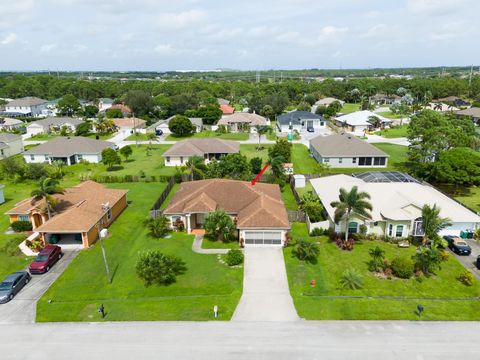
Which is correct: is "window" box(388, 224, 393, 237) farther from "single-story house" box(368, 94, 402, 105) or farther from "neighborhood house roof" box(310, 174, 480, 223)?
"single-story house" box(368, 94, 402, 105)

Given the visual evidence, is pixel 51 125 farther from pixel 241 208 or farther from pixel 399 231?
pixel 399 231

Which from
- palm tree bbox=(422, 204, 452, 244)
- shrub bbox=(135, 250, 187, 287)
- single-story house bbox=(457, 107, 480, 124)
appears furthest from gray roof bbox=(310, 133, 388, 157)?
single-story house bbox=(457, 107, 480, 124)

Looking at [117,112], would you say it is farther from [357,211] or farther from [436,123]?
[357,211]

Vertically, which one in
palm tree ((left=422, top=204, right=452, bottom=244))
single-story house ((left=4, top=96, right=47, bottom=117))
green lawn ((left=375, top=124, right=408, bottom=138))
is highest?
single-story house ((left=4, top=96, right=47, bottom=117))

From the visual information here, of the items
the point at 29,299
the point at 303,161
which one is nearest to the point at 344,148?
the point at 303,161

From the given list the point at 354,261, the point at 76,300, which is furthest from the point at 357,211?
the point at 76,300

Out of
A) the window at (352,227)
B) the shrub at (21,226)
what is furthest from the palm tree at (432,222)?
the shrub at (21,226)

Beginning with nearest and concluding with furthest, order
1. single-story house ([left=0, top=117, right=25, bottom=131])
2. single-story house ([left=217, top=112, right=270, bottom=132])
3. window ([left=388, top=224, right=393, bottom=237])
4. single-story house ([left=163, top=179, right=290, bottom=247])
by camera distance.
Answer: single-story house ([left=163, top=179, right=290, bottom=247]) < window ([left=388, top=224, right=393, bottom=237]) < single-story house ([left=217, top=112, right=270, bottom=132]) < single-story house ([left=0, top=117, right=25, bottom=131])
